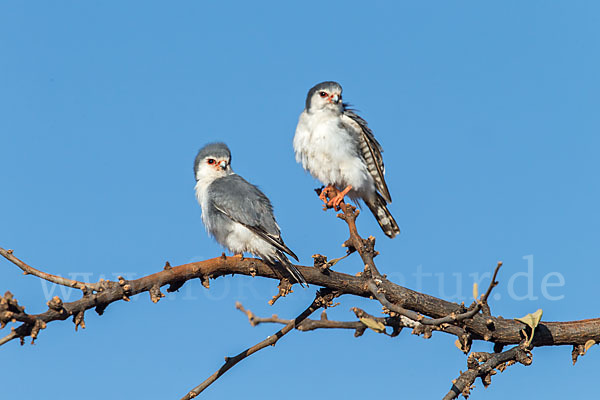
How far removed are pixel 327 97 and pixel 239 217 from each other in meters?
1.99

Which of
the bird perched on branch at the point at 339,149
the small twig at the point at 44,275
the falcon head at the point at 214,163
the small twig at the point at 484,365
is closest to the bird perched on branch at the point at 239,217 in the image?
the falcon head at the point at 214,163

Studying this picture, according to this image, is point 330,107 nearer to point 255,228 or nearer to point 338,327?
point 255,228

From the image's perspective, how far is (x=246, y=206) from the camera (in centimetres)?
720

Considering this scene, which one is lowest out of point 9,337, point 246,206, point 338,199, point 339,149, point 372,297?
point 9,337

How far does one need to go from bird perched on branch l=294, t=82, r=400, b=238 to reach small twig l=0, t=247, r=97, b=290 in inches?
160

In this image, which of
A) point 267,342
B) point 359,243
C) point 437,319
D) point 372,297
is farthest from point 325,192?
point 437,319

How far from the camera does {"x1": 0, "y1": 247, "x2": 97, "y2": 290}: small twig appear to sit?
158 inches

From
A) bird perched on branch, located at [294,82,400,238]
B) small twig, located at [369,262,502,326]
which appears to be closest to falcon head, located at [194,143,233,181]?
bird perched on branch, located at [294,82,400,238]

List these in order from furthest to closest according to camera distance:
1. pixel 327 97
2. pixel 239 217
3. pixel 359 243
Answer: pixel 327 97, pixel 239 217, pixel 359 243

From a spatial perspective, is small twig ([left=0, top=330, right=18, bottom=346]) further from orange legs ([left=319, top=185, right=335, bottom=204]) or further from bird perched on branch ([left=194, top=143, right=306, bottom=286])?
orange legs ([left=319, top=185, right=335, bottom=204])

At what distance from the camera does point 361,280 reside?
16.6 ft

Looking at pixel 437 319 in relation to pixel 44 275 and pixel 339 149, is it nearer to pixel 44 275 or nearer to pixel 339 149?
pixel 44 275

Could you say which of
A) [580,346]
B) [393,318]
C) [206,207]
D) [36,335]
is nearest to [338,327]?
[393,318]

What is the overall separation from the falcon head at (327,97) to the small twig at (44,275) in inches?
186
